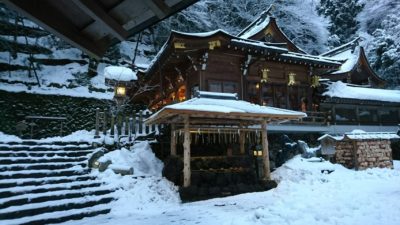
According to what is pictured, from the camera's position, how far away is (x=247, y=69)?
17.4m

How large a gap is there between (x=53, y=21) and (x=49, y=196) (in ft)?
23.3

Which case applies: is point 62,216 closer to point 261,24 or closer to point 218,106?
point 218,106

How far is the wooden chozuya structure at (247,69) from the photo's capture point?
15227mm

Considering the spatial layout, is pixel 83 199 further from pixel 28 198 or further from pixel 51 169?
pixel 51 169

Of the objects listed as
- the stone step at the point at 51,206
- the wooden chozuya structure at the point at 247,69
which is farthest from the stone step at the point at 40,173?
the wooden chozuya structure at the point at 247,69

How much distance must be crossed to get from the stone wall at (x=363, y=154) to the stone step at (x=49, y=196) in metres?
12.2

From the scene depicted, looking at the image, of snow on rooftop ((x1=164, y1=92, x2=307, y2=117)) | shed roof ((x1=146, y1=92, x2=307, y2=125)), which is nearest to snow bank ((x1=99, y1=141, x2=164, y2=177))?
shed roof ((x1=146, y1=92, x2=307, y2=125))

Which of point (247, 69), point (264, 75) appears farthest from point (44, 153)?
point (264, 75)

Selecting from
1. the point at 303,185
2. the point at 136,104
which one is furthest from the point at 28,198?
the point at 136,104

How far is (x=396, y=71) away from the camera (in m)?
29.1

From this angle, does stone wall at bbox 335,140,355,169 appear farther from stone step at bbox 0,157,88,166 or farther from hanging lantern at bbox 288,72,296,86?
stone step at bbox 0,157,88,166

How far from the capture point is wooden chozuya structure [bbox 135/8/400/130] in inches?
599

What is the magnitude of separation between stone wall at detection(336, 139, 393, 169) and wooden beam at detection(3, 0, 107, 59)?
14510 millimetres

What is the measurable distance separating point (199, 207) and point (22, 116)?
1631cm
